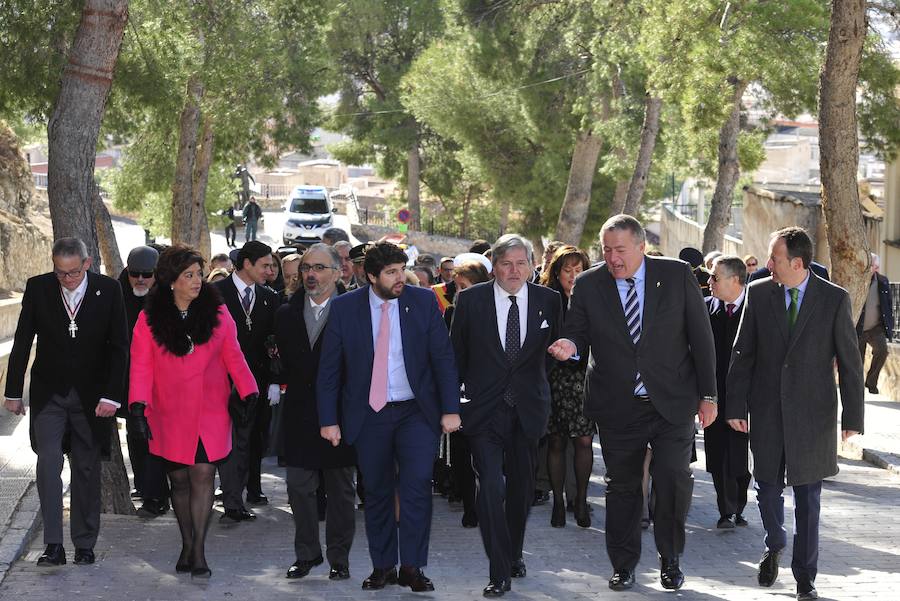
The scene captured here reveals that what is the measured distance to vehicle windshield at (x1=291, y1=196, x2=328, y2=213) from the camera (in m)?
50.9

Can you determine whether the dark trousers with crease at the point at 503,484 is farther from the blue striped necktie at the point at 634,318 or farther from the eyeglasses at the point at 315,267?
the eyeglasses at the point at 315,267

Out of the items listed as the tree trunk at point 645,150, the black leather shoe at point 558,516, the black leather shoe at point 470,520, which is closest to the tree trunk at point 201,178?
the tree trunk at point 645,150

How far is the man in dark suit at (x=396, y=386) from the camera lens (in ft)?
24.2

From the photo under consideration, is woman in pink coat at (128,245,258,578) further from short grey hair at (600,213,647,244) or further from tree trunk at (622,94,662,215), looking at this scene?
tree trunk at (622,94,662,215)

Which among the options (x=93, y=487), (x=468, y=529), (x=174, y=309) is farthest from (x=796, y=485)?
(x=93, y=487)

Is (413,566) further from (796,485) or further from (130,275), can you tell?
(130,275)

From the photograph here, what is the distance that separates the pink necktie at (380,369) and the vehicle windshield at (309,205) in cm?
4377

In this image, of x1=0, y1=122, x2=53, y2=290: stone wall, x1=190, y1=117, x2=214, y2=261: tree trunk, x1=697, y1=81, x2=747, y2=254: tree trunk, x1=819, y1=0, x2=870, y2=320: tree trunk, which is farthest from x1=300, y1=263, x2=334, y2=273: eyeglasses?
x1=0, y1=122, x2=53, y2=290: stone wall

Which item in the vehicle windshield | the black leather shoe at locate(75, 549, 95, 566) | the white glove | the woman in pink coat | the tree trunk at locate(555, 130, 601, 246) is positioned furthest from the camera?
the vehicle windshield

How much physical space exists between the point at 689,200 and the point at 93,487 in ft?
180

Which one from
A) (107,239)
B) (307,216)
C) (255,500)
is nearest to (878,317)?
(255,500)

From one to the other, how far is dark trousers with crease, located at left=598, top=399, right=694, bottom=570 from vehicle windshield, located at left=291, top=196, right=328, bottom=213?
144ft

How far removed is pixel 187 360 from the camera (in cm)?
764

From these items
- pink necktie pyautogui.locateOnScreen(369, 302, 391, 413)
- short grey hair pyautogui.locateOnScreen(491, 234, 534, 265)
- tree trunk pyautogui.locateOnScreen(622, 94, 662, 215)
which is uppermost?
tree trunk pyautogui.locateOnScreen(622, 94, 662, 215)
